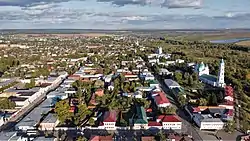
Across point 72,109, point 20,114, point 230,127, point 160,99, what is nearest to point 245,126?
point 230,127

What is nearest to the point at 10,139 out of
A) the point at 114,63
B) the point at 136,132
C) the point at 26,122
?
the point at 26,122

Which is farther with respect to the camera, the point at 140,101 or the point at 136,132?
the point at 140,101

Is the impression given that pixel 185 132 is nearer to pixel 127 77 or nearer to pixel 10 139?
pixel 10 139

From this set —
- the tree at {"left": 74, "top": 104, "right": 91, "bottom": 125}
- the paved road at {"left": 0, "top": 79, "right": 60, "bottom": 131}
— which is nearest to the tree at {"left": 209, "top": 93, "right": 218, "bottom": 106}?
the tree at {"left": 74, "top": 104, "right": 91, "bottom": 125}

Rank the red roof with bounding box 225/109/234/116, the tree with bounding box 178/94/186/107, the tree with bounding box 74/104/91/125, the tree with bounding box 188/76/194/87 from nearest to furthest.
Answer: the tree with bounding box 74/104/91/125, the red roof with bounding box 225/109/234/116, the tree with bounding box 178/94/186/107, the tree with bounding box 188/76/194/87

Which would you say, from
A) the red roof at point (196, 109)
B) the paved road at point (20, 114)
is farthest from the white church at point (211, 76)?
the paved road at point (20, 114)

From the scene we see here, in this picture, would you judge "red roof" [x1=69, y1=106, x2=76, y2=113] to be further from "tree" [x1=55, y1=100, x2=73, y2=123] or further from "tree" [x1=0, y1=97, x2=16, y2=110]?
"tree" [x1=0, y1=97, x2=16, y2=110]

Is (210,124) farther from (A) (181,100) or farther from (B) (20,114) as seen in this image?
(B) (20,114)
